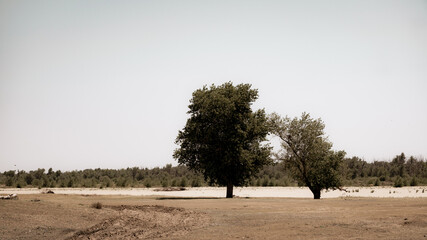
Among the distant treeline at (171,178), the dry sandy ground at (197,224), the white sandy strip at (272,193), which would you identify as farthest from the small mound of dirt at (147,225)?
the distant treeline at (171,178)

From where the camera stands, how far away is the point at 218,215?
2686 cm

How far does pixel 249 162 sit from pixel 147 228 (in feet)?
85.8

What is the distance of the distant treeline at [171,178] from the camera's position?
96.9 meters

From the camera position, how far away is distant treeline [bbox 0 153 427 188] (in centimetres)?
9694

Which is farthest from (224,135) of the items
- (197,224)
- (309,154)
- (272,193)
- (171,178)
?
(171,178)

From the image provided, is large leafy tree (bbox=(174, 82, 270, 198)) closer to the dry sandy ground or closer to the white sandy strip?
the white sandy strip

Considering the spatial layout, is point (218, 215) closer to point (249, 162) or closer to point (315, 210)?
point (315, 210)

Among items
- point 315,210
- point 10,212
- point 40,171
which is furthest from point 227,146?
point 40,171

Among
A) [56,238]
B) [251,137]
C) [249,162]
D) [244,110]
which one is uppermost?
[244,110]

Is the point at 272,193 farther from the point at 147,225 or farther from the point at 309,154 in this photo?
the point at 147,225

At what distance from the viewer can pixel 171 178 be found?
422 ft

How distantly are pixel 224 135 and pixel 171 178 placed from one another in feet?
276

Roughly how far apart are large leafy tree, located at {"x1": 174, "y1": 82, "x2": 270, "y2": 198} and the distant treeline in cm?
2047

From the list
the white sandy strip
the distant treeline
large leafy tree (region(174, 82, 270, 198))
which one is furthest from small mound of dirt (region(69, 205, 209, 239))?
the distant treeline
